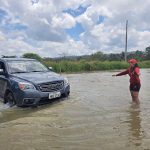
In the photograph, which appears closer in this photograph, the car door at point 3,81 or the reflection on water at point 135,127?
the reflection on water at point 135,127

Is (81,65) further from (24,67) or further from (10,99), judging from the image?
(10,99)

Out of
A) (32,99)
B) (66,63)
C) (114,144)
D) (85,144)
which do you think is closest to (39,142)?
(85,144)

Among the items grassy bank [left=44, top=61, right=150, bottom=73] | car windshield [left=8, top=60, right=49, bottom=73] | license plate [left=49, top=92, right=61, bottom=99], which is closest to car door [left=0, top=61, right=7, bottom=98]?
car windshield [left=8, top=60, right=49, bottom=73]

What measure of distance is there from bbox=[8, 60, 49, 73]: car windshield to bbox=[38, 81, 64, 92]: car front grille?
1.18 meters

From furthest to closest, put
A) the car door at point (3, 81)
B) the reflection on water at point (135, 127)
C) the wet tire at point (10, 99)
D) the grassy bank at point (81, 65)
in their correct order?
the grassy bank at point (81, 65) → the car door at point (3, 81) → the wet tire at point (10, 99) → the reflection on water at point (135, 127)

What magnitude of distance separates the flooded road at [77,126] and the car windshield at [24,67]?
1248 millimetres

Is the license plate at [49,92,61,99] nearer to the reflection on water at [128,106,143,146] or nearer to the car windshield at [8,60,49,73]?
the car windshield at [8,60,49,73]

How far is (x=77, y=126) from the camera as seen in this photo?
773 centimetres

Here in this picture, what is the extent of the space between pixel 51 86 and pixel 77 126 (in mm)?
2949

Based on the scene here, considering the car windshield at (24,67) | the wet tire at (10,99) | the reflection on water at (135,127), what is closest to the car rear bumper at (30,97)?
the wet tire at (10,99)

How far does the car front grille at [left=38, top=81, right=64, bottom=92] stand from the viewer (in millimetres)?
10250

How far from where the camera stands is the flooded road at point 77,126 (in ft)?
20.4

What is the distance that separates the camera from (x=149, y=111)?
380 inches

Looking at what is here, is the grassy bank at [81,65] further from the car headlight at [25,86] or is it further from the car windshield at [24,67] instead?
the car headlight at [25,86]
